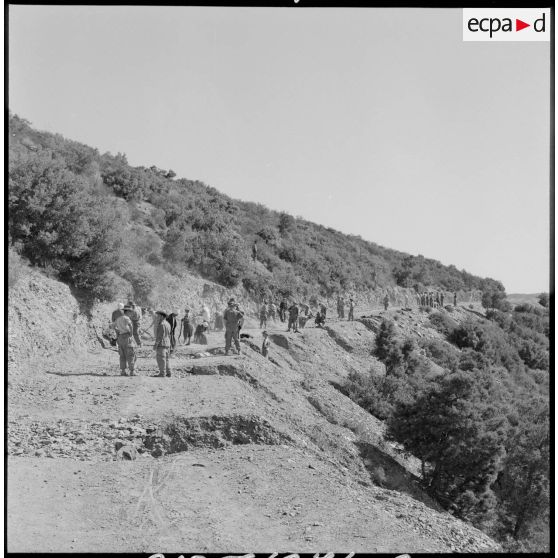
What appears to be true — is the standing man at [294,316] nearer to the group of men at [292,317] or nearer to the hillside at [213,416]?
the group of men at [292,317]

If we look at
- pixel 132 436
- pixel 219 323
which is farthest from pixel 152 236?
pixel 132 436

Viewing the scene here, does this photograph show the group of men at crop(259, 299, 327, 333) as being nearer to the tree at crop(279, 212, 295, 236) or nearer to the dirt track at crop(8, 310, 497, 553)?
the dirt track at crop(8, 310, 497, 553)

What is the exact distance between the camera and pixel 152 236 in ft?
85.2

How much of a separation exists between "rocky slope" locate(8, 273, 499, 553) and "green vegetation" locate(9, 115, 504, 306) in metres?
1.94

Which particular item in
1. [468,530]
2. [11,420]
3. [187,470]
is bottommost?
[468,530]

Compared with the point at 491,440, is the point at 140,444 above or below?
above

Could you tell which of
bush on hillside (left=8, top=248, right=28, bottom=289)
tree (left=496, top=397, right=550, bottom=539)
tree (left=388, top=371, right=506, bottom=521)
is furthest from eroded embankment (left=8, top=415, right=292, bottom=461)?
tree (left=496, top=397, right=550, bottom=539)

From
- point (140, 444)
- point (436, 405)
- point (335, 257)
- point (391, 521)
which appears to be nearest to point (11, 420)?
point (140, 444)

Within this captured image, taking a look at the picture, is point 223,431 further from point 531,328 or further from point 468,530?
point 531,328

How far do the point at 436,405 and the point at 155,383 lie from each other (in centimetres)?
807

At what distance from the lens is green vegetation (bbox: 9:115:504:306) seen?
1652cm

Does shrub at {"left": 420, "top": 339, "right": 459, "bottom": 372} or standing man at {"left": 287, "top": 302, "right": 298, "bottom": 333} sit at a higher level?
standing man at {"left": 287, "top": 302, "right": 298, "bottom": 333}

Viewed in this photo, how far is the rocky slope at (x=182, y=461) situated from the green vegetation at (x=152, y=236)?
1.94 metres

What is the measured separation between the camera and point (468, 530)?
9844 millimetres
